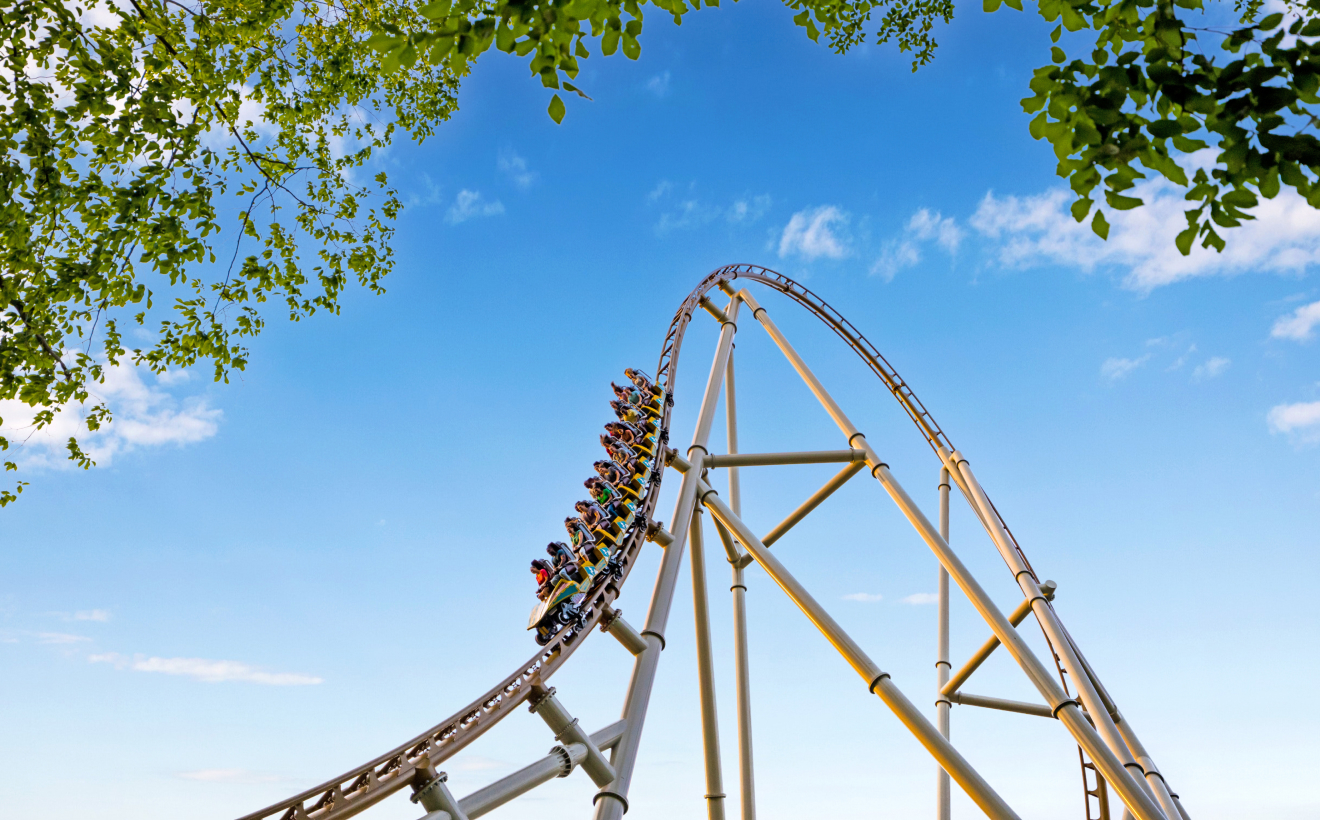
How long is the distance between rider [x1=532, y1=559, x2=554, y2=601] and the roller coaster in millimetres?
234

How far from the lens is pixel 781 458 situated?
10805 millimetres

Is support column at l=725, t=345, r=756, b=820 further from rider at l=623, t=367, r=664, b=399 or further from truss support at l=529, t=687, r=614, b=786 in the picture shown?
truss support at l=529, t=687, r=614, b=786

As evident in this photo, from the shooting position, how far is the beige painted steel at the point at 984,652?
1025cm

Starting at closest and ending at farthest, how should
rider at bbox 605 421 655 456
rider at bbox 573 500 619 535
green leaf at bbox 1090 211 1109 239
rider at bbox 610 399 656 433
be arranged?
1. green leaf at bbox 1090 211 1109 239
2. rider at bbox 573 500 619 535
3. rider at bbox 605 421 655 456
4. rider at bbox 610 399 656 433

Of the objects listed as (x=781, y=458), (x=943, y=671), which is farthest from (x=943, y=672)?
(x=781, y=458)

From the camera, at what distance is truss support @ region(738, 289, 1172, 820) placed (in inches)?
289

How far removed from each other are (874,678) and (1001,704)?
12.1ft

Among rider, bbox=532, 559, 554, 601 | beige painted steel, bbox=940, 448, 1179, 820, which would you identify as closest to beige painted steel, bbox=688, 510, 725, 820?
rider, bbox=532, 559, 554, 601

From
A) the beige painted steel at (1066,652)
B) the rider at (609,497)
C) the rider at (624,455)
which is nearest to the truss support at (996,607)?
the beige painted steel at (1066,652)

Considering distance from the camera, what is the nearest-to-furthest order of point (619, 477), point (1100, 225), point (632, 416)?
point (1100, 225), point (619, 477), point (632, 416)

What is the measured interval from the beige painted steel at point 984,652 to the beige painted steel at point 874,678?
2929 millimetres

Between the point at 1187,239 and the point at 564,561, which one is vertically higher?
the point at 564,561

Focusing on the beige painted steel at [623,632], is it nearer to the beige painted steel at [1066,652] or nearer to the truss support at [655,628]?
the truss support at [655,628]

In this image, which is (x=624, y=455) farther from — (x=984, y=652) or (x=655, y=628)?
(x=984, y=652)
